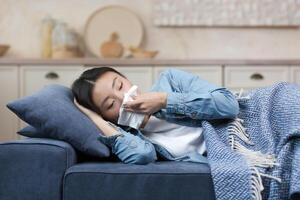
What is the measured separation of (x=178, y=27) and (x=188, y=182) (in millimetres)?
2556

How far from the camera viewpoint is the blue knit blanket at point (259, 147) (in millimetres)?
1475

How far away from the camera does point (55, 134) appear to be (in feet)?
5.61

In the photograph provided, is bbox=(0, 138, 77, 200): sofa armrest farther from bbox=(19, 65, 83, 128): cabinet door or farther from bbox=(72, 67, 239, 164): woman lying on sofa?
bbox=(19, 65, 83, 128): cabinet door

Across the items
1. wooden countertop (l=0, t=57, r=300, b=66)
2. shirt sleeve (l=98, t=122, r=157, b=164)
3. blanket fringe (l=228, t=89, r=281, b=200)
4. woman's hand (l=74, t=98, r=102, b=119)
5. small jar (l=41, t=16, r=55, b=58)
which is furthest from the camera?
small jar (l=41, t=16, r=55, b=58)

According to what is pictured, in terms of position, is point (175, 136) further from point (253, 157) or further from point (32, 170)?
point (32, 170)

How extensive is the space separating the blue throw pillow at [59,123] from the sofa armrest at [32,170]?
113mm

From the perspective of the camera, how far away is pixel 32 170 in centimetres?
157

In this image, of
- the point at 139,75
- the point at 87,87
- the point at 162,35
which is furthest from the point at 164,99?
the point at 162,35

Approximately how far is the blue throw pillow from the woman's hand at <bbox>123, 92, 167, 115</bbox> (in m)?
0.17

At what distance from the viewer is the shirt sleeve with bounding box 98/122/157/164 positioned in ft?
5.40

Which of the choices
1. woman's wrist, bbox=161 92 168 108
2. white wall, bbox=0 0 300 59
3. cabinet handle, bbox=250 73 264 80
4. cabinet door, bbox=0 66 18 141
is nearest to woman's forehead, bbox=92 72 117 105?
woman's wrist, bbox=161 92 168 108

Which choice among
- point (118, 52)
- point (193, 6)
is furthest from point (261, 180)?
point (193, 6)

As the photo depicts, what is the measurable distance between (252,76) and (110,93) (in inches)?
73.1

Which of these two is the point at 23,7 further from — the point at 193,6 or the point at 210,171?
the point at 210,171
